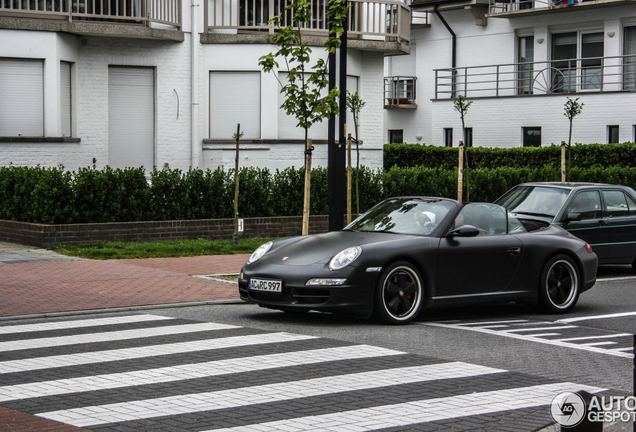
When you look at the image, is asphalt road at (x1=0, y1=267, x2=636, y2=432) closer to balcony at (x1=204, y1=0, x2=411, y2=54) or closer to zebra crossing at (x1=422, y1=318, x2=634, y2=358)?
zebra crossing at (x1=422, y1=318, x2=634, y2=358)

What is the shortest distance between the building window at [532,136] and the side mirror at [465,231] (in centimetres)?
2345

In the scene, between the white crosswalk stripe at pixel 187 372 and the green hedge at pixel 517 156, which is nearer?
the white crosswalk stripe at pixel 187 372

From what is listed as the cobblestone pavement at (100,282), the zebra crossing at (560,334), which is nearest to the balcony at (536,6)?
the cobblestone pavement at (100,282)

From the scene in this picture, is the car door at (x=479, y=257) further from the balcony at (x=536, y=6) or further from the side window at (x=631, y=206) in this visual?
the balcony at (x=536, y=6)

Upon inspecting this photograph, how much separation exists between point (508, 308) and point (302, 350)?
4301mm

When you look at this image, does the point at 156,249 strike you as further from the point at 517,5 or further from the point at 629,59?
the point at 517,5

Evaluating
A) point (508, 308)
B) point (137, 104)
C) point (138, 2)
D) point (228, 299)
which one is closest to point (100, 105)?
point (137, 104)

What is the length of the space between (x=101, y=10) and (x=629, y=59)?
60.9 ft

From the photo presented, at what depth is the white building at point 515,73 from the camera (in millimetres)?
31766

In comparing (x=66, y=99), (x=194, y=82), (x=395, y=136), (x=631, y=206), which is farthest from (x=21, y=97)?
(x=395, y=136)

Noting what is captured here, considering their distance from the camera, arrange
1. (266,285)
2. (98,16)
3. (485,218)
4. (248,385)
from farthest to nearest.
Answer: (98,16)
(485,218)
(266,285)
(248,385)

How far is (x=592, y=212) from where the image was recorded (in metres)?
15.7

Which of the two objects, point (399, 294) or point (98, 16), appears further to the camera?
point (98, 16)

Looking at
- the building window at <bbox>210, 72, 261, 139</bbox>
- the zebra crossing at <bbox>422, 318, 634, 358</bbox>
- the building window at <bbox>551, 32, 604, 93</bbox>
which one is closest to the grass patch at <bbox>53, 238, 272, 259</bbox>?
the building window at <bbox>210, 72, 261, 139</bbox>
